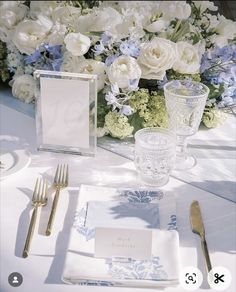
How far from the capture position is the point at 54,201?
0.96 m

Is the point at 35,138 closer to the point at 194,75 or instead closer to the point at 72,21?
the point at 72,21

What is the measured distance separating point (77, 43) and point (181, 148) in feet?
1.21

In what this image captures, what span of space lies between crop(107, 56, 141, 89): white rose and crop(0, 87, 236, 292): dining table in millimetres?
199

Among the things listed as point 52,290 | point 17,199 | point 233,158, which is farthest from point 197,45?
point 52,290

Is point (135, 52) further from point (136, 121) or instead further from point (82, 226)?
point (82, 226)

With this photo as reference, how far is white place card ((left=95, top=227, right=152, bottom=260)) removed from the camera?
2.49ft

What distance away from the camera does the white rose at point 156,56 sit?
3.70ft

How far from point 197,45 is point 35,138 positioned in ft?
1.67

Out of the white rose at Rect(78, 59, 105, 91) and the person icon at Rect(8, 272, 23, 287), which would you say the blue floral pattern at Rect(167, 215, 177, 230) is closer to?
the person icon at Rect(8, 272, 23, 287)

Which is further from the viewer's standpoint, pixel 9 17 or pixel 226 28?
pixel 9 17

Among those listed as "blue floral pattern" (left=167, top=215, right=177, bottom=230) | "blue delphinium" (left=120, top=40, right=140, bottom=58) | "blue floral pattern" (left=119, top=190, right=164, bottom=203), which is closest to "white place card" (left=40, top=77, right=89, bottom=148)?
"blue delphinium" (left=120, top=40, right=140, bottom=58)

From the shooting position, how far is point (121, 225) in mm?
887

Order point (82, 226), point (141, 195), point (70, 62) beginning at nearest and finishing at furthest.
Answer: point (82, 226) → point (141, 195) → point (70, 62)

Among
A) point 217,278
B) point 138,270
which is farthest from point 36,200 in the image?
point 217,278
